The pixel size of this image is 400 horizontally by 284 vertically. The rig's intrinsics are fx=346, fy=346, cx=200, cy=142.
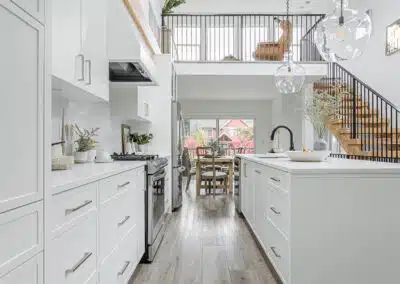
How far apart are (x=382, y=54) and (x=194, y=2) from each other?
4.95m

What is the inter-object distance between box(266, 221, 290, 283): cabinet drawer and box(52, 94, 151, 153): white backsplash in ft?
5.83

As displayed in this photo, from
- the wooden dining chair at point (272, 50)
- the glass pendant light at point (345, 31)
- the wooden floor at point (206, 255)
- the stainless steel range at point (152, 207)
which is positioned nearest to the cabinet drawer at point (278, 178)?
the wooden floor at point (206, 255)

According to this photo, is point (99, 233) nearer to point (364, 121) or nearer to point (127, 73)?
point (127, 73)

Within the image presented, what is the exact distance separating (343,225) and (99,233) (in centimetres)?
142

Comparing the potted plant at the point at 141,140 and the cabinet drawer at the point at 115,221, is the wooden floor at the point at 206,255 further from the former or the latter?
the potted plant at the point at 141,140

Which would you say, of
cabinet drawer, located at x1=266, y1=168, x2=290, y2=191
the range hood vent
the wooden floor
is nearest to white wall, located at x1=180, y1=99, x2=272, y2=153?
the wooden floor

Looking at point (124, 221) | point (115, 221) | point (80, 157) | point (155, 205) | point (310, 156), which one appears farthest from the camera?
point (155, 205)

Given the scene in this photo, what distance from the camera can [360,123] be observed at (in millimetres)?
6926

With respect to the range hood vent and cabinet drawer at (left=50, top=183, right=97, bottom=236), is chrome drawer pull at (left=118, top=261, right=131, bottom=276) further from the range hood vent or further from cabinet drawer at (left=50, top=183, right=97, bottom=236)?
the range hood vent

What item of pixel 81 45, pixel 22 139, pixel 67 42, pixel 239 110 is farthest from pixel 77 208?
pixel 239 110

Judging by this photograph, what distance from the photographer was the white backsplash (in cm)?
265

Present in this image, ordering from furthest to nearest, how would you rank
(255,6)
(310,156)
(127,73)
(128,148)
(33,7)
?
(255,6) < (128,148) < (127,73) < (310,156) < (33,7)

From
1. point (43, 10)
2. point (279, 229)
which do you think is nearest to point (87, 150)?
point (279, 229)

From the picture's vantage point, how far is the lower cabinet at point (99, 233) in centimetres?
131
